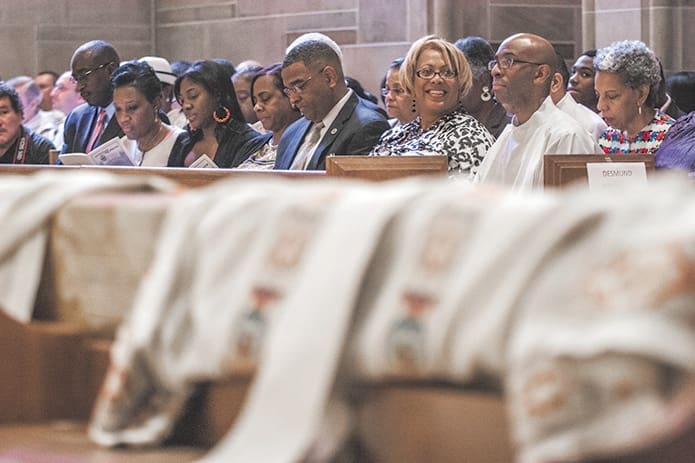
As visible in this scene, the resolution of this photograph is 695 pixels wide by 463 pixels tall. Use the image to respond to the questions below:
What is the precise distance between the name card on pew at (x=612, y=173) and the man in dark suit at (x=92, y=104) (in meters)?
4.36

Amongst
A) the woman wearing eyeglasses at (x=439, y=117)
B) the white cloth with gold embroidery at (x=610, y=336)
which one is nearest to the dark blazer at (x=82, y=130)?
the woman wearing eyeglasses at (x=439, y=117)

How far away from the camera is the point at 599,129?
7.17 metres

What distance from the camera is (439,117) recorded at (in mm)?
5844

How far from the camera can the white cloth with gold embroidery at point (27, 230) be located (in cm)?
226

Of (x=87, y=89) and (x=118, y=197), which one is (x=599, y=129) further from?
(x=118, y=197)

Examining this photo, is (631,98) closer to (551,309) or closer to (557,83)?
(557,83)

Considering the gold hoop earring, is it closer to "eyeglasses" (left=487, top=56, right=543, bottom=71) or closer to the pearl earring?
the pearl earring

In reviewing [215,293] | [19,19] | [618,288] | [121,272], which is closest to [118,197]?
[121,272]

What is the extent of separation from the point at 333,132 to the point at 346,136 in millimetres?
115

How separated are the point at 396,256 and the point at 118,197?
0.63 m

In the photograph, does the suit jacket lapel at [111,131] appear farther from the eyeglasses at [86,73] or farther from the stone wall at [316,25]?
the stone wall at [316,25]

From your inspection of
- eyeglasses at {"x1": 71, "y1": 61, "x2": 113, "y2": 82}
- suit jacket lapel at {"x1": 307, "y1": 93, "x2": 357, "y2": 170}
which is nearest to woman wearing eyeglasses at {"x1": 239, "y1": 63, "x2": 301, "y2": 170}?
suit jacket lapel at {"x1": 307, "y1": 93, "x2": 357, "y2": 170}

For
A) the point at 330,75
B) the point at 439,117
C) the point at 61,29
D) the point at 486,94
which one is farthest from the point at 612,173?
the point at 61,29

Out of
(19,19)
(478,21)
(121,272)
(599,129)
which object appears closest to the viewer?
(121,272)
